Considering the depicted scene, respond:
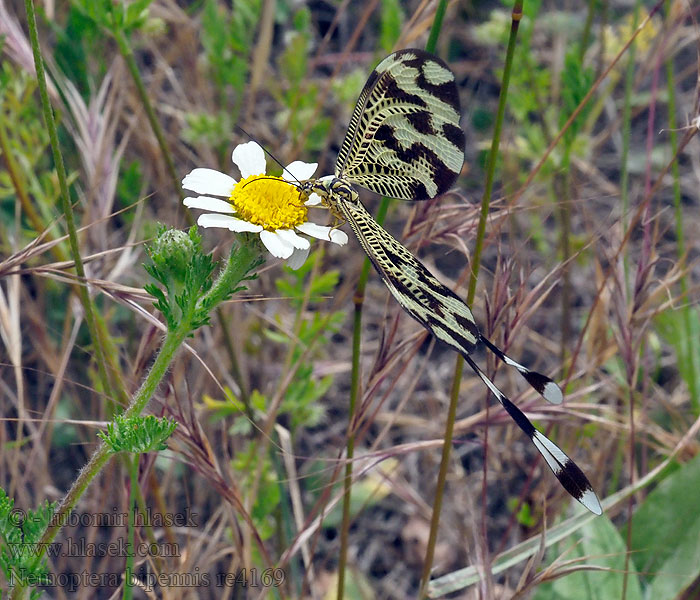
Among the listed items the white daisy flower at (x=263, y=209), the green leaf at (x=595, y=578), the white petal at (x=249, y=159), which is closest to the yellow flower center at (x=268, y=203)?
the white daisy flower at (x=263, y=209)

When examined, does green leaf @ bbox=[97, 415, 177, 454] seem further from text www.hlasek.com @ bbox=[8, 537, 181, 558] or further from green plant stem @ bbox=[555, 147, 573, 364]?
green plant stem @ bbox=[555, 147, 573, 364]

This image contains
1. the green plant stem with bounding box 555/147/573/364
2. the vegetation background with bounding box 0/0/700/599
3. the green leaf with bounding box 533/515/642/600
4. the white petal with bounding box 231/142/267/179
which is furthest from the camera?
the green plant stem with bounding box 555/147/573/364

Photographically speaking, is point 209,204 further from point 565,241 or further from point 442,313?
point 565,241

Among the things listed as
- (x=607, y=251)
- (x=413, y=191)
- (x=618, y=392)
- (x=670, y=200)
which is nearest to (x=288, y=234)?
(x=413, y=191)

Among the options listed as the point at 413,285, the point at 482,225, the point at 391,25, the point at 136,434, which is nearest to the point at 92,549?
the point at 136,434

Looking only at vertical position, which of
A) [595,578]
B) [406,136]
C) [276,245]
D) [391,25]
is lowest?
[595,578]

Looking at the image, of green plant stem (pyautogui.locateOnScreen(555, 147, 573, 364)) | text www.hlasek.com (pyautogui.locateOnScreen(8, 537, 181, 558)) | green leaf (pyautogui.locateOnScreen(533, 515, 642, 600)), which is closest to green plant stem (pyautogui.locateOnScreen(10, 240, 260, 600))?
text www.hlasek.com (pyautogui.locateOnScreen(8, 537, 181, 558))

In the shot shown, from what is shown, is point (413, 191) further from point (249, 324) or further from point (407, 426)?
point (407, 426)
